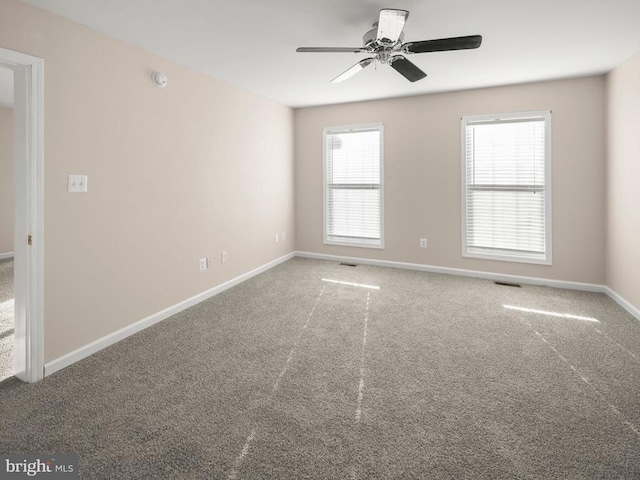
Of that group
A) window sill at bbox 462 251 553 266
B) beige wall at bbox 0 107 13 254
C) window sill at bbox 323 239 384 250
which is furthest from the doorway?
window sill at bbox 462 251 553 266

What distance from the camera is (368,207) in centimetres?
533

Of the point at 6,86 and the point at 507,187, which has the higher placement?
the point at 6,86

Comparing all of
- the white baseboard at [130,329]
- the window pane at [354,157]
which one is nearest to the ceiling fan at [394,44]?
the window pane at [354,157]

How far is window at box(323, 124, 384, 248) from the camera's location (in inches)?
206

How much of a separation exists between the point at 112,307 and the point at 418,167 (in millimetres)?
4049

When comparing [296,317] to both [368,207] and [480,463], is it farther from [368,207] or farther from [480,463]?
[368,207]

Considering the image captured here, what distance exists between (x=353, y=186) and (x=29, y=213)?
13.3 ft

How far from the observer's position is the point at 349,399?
2.03 metres

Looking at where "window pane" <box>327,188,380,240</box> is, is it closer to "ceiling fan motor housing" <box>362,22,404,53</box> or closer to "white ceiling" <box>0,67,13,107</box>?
"ceiling fan motor housing" <box>362,22,404,53</box>

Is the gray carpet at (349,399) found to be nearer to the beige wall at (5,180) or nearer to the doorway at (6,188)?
the doorway at (6,188)

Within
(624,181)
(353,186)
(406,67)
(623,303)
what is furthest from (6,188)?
(623,303)

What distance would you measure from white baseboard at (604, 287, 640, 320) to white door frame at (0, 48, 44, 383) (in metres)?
4.89

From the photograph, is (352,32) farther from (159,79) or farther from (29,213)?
(29,213)

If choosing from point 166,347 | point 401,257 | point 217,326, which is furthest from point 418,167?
point 166,347
